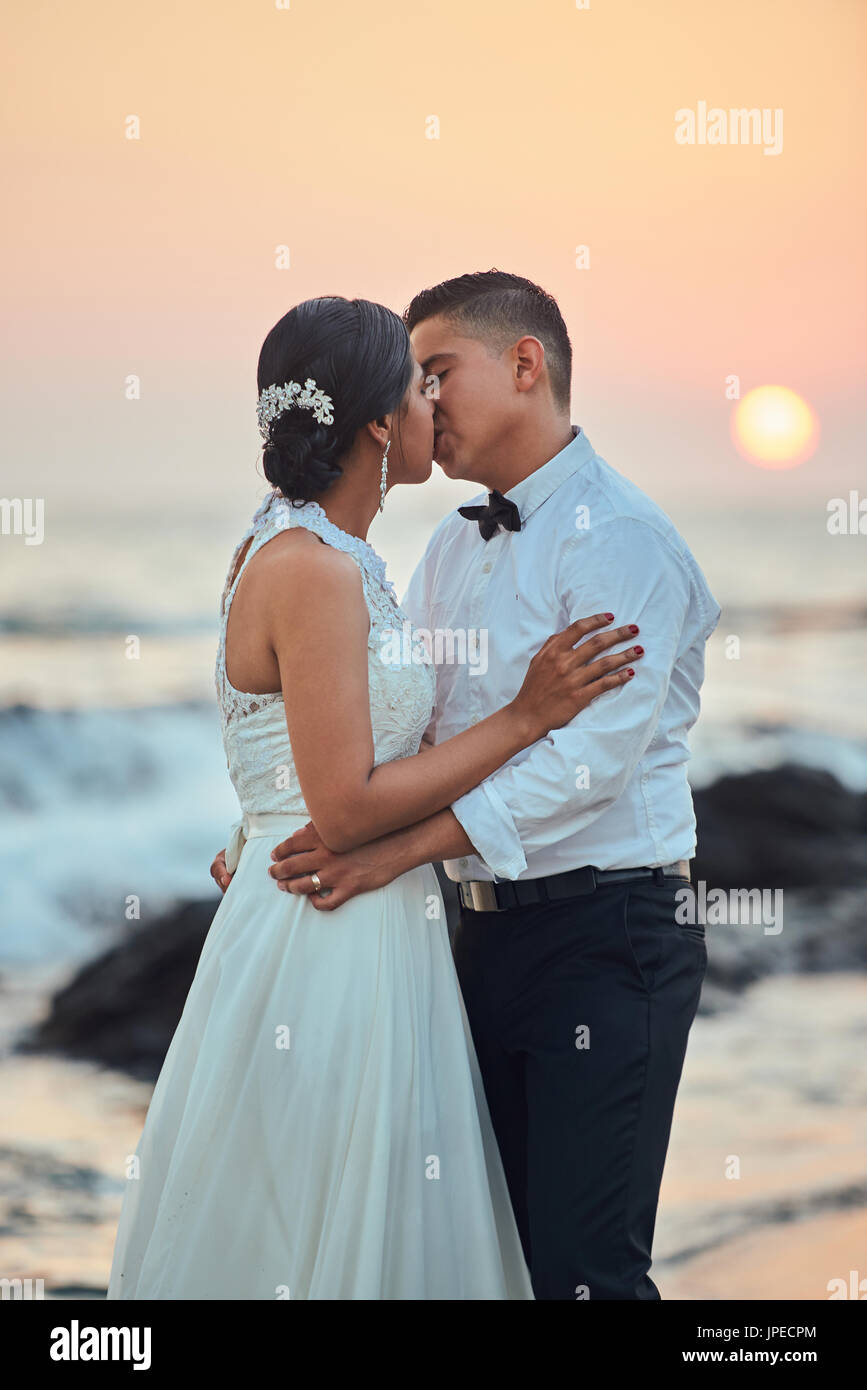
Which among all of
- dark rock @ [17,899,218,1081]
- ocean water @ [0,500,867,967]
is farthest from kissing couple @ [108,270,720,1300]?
ocean water @ [0,500,867,967]

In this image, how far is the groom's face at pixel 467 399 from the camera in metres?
1.97

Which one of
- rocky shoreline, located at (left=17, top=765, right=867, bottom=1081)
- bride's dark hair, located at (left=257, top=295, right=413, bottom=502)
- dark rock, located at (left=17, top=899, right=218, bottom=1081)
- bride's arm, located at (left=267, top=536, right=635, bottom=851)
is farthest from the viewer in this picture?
rocky shoreline, located at (left=17, top=765, right=867, bottom=1081)

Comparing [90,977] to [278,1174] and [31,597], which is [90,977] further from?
[278,1174]

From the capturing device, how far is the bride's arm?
161cm

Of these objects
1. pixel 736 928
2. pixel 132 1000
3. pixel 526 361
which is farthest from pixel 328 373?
pixel 736 928

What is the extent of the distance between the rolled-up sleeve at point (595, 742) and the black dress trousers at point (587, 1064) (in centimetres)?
16

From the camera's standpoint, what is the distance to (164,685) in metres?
6.66

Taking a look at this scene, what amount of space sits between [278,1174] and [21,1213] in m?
2.72

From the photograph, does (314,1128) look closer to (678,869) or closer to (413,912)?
(413,912)

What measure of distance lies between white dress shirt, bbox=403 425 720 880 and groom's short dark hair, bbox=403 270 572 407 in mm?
137

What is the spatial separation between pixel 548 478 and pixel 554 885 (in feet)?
2.01

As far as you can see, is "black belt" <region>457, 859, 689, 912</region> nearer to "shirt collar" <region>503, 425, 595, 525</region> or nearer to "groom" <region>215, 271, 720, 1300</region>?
"groom" <region>215, 271, 720, 1300</region>

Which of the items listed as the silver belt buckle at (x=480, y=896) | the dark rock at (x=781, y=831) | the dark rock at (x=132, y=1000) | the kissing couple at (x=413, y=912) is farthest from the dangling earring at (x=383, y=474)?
the dark rock at (x=781, y=831)
